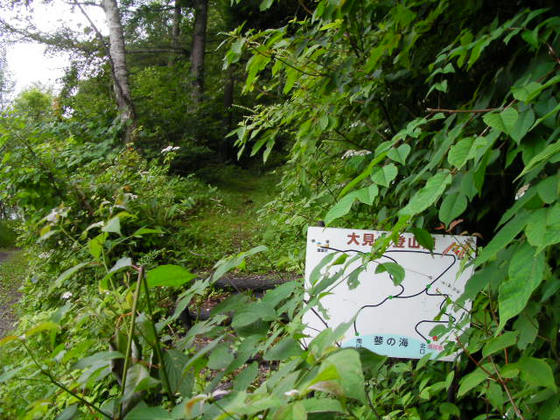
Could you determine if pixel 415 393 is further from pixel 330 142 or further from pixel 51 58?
pixel 51 58

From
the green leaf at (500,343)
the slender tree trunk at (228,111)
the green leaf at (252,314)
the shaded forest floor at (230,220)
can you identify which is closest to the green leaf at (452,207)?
the green leaf at (500,343)

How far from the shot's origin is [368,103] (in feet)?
5.82

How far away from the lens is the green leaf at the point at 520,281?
0.63 meters

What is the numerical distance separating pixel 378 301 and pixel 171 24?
13224 mm

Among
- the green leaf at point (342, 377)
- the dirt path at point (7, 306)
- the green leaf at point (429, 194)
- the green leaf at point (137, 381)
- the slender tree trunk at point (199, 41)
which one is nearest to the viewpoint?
the green leaf at point (342, 377)

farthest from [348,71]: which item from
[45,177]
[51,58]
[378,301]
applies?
[51,58]

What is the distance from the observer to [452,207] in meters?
0.91

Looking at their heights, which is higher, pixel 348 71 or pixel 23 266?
pixel 348 71

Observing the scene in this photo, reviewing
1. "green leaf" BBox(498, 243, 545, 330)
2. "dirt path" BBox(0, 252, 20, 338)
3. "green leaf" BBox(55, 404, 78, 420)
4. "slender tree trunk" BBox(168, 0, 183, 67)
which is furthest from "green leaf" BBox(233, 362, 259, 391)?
"slender tree trunk" BBox(168, 0, 183, 67)

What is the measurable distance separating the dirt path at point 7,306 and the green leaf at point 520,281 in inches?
179

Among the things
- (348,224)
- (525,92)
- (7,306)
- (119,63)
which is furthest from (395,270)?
(119,63)

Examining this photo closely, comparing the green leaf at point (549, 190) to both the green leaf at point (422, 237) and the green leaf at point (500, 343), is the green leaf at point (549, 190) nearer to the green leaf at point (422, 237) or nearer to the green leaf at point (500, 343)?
the green leaf at point (422, 237)

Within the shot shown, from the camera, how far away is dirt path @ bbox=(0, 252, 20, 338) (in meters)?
4.17

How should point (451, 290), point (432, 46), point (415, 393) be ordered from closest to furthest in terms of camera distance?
point (451, 290) < point (432, 46) < point (415, 393)
